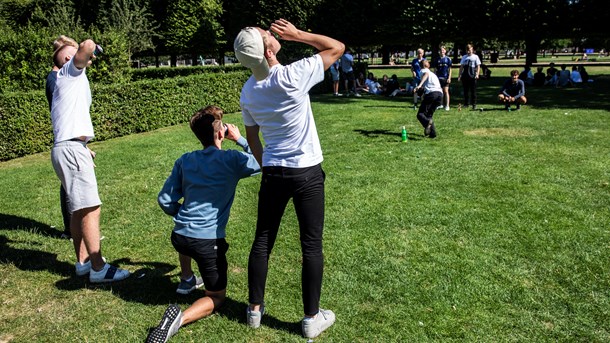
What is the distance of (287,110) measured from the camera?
3.07m

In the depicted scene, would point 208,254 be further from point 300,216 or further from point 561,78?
point 561,78

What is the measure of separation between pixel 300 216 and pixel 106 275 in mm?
2222

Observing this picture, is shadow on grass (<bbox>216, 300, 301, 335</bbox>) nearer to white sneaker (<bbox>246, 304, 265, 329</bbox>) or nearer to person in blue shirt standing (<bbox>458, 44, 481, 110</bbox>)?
white sneaker (<bbox>246, 304, 265, 329</bbox>)

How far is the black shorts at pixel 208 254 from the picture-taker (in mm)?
3477

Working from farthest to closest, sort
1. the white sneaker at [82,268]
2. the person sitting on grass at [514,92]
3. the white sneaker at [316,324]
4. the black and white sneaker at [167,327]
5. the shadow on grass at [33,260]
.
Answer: the person sitting on grass at [514,92]
the shadow on grass at [33,260]
the white sneaker at [82,268]
the white sneaker at [316,324]
the black and white sneaker at [167,327]

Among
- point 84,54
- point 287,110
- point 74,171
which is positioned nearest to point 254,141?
point 287,110

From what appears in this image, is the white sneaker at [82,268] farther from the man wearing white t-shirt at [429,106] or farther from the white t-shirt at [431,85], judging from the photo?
the white t-shirt at [431,85]

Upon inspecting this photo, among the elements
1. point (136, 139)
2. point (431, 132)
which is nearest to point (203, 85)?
point (136, 139)

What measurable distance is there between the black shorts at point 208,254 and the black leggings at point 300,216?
0.31 meters

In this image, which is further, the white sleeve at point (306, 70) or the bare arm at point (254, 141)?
the bare arm at point (254, 141)

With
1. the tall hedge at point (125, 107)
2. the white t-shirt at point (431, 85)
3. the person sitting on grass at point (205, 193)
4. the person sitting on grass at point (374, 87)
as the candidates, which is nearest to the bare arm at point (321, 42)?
the person sitting on grass at point (205, 193)

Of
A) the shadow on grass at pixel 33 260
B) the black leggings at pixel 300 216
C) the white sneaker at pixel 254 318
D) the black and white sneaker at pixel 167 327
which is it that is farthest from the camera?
the shadow on grass at pixel 33 260

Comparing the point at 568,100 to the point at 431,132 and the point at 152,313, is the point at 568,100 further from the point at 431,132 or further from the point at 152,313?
the point at 152,313

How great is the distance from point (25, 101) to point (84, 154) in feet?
24.9
